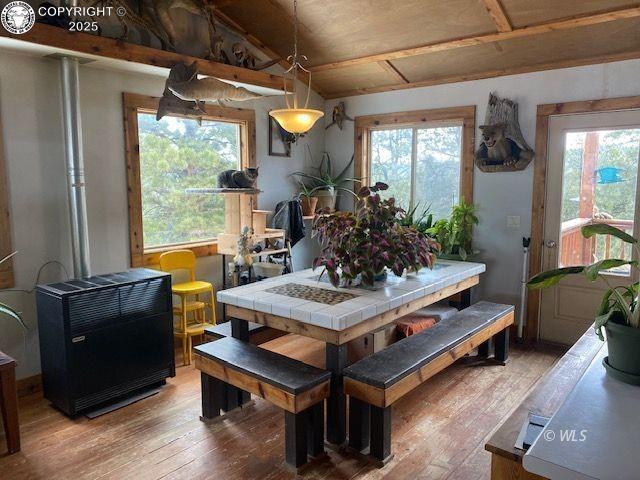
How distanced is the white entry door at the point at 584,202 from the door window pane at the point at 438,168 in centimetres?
89

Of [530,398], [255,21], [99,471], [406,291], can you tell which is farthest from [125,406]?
[255,21]

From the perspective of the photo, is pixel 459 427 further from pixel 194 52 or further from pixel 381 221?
pixel 194 52

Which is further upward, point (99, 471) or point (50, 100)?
point (50, 100)

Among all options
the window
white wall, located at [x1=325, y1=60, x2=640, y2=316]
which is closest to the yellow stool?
the window

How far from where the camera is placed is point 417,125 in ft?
16.2

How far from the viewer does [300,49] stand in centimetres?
452

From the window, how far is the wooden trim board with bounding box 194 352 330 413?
2878mm

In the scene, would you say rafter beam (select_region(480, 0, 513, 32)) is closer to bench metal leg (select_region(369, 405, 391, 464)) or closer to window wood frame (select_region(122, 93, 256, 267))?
window wood frame (select_region(122, 93, 256, 267))

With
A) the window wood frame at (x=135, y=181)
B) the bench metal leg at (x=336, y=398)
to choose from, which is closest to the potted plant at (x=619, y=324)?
the bench metal leg at (x=336, y=398)

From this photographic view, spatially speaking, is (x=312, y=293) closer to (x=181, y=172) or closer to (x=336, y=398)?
(x=336, y=398)

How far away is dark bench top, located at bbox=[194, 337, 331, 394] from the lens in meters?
2.36

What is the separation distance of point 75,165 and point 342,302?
6.81ft

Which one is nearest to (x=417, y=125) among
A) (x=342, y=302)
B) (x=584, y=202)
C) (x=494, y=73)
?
(x=494, y=73)

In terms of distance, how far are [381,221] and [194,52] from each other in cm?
207
